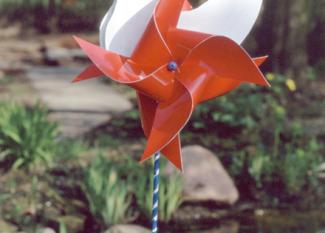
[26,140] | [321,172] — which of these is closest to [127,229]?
[26,140]

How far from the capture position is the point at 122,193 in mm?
5207

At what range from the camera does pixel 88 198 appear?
538cm

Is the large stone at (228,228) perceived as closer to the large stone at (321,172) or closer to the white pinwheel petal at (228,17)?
the large stone at (321,172)

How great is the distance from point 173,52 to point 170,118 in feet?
0.95

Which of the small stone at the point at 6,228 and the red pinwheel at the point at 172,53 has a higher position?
the red pinwheel at the point at 172,53

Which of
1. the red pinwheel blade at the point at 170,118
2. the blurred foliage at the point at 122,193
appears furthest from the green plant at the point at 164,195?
the red pinwheel blade at the point at 170,118

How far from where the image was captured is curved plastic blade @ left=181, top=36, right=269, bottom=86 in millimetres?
3307

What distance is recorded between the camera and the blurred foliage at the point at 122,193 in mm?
5230

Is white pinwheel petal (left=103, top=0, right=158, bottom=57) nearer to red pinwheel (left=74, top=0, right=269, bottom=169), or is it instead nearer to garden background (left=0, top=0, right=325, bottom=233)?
red pinwheel (left=74, top=0, right=269, bottom=169)

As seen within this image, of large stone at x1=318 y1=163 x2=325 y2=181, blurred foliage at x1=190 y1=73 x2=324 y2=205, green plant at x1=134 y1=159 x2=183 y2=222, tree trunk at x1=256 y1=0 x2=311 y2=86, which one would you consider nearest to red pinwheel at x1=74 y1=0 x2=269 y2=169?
green plant at x1=134 y1=159 x2=183 y2=222

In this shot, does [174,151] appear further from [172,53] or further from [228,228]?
[228,228]

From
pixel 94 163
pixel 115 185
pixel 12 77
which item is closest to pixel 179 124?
pixel 115 185

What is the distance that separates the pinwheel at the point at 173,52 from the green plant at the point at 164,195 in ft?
6.01

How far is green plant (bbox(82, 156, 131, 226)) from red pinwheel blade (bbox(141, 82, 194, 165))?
177cm
